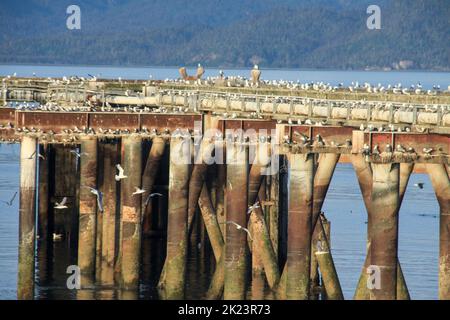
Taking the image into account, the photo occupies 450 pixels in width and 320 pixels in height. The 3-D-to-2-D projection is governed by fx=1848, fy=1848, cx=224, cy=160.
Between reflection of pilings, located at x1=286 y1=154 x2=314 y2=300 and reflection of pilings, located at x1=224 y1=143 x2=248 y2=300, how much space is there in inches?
117

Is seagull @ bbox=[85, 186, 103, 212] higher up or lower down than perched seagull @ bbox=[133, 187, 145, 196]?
lower down

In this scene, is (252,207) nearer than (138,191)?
Yes

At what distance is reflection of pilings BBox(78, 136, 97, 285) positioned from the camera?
5366 cm

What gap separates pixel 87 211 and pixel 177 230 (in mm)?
3924

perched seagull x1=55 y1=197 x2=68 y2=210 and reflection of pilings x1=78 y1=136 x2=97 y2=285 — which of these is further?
perched seagull x1=55 y1=197 x2=68 y2=210

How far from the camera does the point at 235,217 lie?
164 feet

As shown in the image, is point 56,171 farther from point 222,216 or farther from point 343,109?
point 343,109

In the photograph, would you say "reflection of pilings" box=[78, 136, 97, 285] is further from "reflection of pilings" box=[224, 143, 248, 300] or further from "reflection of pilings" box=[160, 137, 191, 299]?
"reflection of pilings" box=[224, 143, 248, 300]

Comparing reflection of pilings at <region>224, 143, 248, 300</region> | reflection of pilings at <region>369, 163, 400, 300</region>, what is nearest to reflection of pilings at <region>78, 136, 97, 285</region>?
reflection of pilings at <region>224, 143, 248, 300</region>

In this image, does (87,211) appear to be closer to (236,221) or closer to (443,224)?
(236,221)

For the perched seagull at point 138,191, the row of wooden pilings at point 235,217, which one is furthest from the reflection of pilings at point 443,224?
the perched seagull at point 138,191

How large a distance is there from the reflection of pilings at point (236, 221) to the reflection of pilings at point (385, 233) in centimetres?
661

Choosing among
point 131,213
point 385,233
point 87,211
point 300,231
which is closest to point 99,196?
point 87,211
